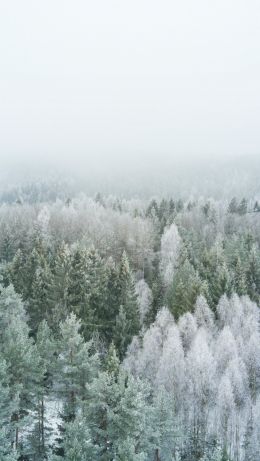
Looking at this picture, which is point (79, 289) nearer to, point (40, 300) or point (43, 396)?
point (40, 300)

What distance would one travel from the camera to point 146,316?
61.0 metres

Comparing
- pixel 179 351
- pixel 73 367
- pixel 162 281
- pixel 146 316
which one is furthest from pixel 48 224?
pixel 73 367

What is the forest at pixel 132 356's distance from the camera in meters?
32.6

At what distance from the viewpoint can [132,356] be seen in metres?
49.0

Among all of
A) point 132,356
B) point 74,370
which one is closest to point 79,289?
point 132,356

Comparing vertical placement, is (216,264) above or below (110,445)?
above

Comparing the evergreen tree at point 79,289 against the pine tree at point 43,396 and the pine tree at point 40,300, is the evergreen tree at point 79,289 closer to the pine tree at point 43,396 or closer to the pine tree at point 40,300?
the pine tree at point 40,300

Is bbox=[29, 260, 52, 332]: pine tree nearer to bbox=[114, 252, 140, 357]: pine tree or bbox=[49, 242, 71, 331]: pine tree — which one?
bbox=[49, 242, 71, 331]: pine tree

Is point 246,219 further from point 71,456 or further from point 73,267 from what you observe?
point 71,456

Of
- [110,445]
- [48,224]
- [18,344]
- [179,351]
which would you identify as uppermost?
[48,224]

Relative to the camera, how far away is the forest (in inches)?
1283

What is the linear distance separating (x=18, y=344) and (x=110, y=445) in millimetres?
10127

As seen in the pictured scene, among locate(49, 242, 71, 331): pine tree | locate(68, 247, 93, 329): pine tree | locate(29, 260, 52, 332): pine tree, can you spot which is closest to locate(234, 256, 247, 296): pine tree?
locate(68, 247, 93, 329): pine tree

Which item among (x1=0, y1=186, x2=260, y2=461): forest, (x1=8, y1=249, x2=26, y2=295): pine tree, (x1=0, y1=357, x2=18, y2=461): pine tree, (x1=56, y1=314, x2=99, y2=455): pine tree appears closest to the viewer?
(x1=0, y1=357, x2=18, y2=461): pine tree
